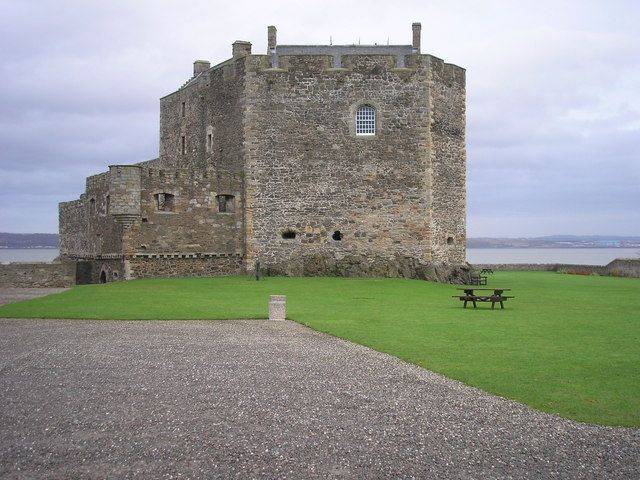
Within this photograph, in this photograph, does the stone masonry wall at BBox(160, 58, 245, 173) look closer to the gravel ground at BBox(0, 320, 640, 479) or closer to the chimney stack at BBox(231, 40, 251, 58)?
the chimney stack at BBox(231, 40, 251, 58)

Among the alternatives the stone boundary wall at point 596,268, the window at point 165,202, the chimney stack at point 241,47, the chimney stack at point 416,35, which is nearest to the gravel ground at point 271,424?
the window at point 165,202

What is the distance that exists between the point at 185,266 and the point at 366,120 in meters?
10.6

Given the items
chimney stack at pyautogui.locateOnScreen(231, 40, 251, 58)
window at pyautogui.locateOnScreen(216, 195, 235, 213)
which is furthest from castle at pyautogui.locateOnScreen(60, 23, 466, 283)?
chimney stack at pyautogui.locateOnScreen(231, 40, 251, 58)

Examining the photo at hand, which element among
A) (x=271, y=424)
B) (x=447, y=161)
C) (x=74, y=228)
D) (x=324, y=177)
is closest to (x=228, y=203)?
→ (x=324, y=177)

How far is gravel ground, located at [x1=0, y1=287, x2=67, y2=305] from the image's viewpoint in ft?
74.6

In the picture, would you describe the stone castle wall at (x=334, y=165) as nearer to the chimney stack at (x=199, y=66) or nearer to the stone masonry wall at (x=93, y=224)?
the stone masonry wall at (x=93, y=224)

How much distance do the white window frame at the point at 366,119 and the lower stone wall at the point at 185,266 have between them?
320 inches

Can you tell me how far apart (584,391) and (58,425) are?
6717 millimetres

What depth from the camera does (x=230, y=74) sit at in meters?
33.1

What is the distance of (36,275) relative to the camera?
93.5 feet

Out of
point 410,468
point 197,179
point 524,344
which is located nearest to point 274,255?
point 197,179

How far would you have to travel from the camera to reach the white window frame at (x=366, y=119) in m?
32.4

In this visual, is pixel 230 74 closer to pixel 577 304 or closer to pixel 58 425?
pixel 577 304

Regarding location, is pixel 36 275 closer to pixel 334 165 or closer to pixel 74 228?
pixel 74 228
